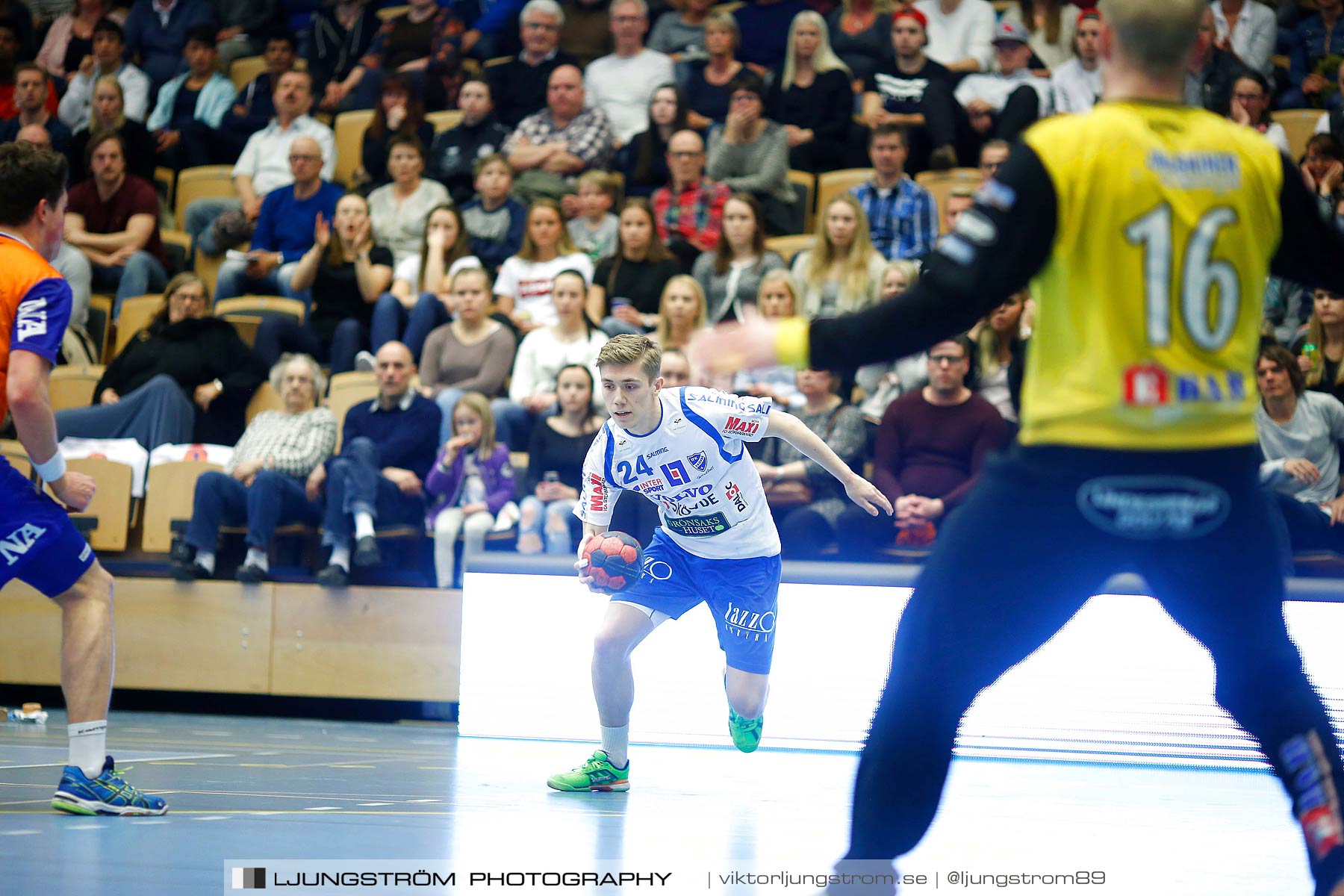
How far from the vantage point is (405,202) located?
11.9 metres

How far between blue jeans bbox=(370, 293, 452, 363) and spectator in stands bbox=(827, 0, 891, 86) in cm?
429

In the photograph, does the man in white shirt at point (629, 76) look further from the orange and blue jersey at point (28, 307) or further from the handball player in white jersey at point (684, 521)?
the orange and blue jersey at point (28, 307)

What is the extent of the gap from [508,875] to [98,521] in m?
7.32

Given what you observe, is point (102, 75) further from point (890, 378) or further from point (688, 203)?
point (890, 378)

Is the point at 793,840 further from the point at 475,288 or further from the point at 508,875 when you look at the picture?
the point at 475,288

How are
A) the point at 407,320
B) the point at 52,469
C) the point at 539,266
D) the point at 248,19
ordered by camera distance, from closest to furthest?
the point at 52,469 → the point at 539,266 → the point at 407,320 → the point at 248,19

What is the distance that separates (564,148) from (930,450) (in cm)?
468

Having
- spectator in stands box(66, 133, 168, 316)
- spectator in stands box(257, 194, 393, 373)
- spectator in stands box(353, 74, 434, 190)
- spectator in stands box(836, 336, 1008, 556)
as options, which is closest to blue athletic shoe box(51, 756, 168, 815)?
spectator in stands box(836, 336, 1008, 556)

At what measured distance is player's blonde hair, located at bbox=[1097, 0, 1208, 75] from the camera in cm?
255

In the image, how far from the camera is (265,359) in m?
11.0

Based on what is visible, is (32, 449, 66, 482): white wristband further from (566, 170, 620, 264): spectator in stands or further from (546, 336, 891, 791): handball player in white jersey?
(566, 170, 620, 264): spectator in stands

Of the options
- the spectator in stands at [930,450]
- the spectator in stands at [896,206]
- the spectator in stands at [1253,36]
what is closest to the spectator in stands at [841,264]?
the spectator in stands at [896,206]

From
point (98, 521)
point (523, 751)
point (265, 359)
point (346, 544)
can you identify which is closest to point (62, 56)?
point (265, 359)

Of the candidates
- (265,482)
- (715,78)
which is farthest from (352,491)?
(715,78)
